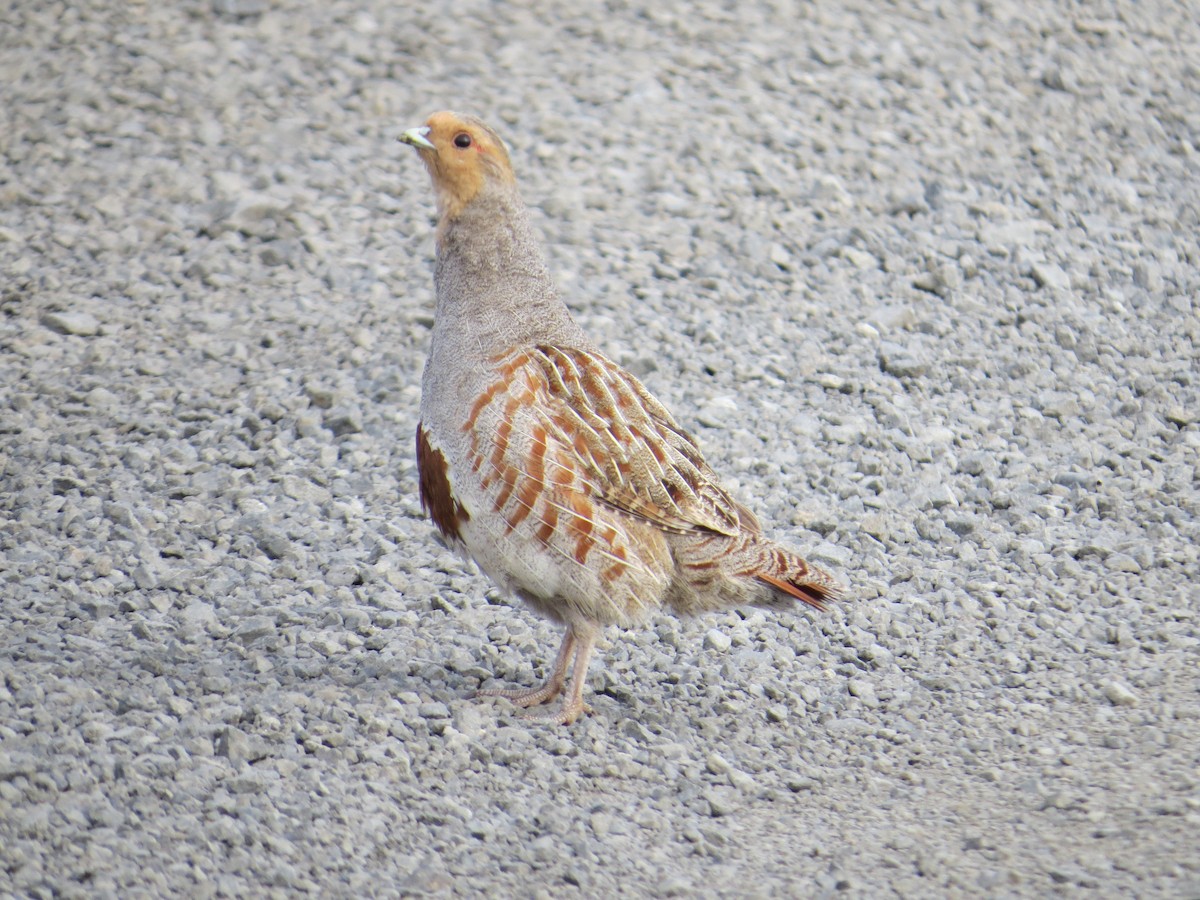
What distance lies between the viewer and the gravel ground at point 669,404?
3533 millimetres

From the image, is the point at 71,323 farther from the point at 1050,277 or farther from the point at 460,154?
the point at 1050,277

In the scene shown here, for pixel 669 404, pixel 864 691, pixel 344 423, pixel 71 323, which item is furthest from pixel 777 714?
pixel 71 323

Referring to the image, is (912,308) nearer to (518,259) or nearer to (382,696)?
(518,259)

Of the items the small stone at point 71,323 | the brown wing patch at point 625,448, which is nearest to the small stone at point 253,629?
the brown wing patch at point 625,448

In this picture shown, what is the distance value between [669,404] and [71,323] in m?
2.54

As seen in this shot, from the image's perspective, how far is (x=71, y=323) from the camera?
5934mm

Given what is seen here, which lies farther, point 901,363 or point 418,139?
point 901,363

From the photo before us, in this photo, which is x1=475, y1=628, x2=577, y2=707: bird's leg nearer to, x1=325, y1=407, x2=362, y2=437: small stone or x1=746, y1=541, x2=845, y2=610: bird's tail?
x1=746, y1=541, x2=845, y2=610: bird's tail

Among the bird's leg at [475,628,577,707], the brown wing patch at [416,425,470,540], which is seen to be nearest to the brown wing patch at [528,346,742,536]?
the brown wing patch at [416,425,470,540]

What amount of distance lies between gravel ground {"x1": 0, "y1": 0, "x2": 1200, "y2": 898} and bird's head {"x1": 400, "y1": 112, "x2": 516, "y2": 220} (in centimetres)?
134

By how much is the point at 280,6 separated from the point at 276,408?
3291 millimetres

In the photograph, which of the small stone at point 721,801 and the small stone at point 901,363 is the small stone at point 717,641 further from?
the small stone at point 901,363

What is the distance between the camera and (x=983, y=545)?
16.8 feet

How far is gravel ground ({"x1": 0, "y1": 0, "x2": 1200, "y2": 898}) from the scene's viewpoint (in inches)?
139
